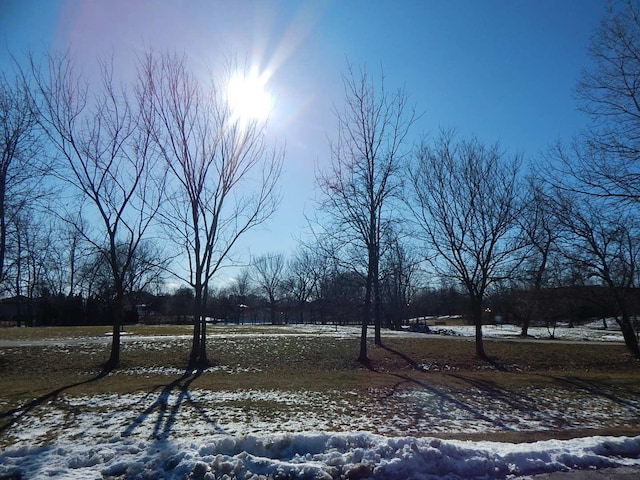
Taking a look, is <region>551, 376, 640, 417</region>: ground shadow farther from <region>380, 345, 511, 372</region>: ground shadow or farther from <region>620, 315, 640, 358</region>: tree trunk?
<region>620, 315, 640, 358</region>: tree trunk

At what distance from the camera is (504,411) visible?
9258 millimetres

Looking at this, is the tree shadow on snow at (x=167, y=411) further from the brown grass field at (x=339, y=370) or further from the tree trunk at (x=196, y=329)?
the tree trunk at (x=196, y=329)

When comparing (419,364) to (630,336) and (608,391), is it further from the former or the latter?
(630,336)

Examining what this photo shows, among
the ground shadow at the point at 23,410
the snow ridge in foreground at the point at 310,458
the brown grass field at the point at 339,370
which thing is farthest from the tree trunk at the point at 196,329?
the snow ridge in foreground at the point at 310,458

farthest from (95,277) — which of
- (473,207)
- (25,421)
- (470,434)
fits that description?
(470,434)

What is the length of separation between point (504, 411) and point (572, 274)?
14875 millimetres

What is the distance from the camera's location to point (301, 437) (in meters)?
6.29

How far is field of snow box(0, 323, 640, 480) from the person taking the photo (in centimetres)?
551

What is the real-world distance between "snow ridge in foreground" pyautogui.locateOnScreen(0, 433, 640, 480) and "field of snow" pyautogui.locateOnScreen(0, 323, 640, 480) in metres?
0.01

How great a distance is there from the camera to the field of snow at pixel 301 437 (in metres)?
5.51

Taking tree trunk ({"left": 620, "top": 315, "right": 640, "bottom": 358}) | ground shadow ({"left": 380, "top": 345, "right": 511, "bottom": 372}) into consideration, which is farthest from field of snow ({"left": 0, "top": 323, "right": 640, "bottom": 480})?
tree trunk ({"left": 620, "top": 315, "right": 640, "bottom": 358})

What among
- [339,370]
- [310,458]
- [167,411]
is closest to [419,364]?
[339,370]

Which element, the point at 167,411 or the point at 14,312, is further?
the point at 14,312

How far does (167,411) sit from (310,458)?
13.0 ft
